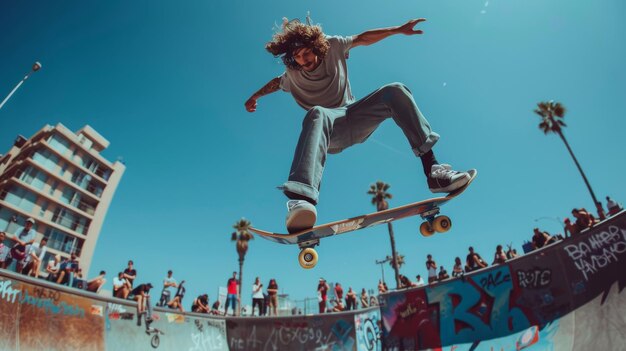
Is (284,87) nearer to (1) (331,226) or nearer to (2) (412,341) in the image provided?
(1) (331,226)

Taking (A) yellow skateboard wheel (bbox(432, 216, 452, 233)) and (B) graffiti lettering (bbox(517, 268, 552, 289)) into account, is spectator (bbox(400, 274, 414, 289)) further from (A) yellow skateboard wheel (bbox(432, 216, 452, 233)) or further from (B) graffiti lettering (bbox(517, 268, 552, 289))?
(A) yellow skateboard wheel (bbox(432, 216, 452, 233))

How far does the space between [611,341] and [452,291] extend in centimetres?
473

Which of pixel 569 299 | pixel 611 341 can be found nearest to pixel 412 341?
pixel 569 299

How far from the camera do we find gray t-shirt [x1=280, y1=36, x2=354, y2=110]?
3.27m

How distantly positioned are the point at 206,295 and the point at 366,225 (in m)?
13.6

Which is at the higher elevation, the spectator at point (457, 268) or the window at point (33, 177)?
the window at point (33, 177)

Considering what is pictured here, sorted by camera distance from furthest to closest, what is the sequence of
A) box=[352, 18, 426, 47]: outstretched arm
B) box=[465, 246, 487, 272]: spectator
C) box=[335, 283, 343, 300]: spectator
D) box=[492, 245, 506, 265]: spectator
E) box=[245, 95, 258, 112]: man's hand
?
box=[335, 283, 343, 300]: spectator, box=[465, 246, 487, 272]: spectator, box=[492, 245, 506, 265]: spectator, box=[245, 95, 258, 112]: man's hand, box=[352, 18, 426, 47]: outstretched arm

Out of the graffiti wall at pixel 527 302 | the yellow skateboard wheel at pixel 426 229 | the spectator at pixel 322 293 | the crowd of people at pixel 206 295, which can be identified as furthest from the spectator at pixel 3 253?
the graffiti wall at pixel 527 302

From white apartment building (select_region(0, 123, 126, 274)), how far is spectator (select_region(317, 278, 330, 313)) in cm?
3155

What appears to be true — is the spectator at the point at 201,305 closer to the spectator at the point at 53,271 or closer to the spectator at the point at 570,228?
the spectator at the point at 53,271

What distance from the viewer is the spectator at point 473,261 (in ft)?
36.0

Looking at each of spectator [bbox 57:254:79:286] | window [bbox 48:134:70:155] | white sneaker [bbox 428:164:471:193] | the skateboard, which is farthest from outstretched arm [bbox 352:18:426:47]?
window [bbox 48:134:70:155]

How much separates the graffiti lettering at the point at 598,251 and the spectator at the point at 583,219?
0.46 metres

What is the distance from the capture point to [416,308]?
1195 centimetres
